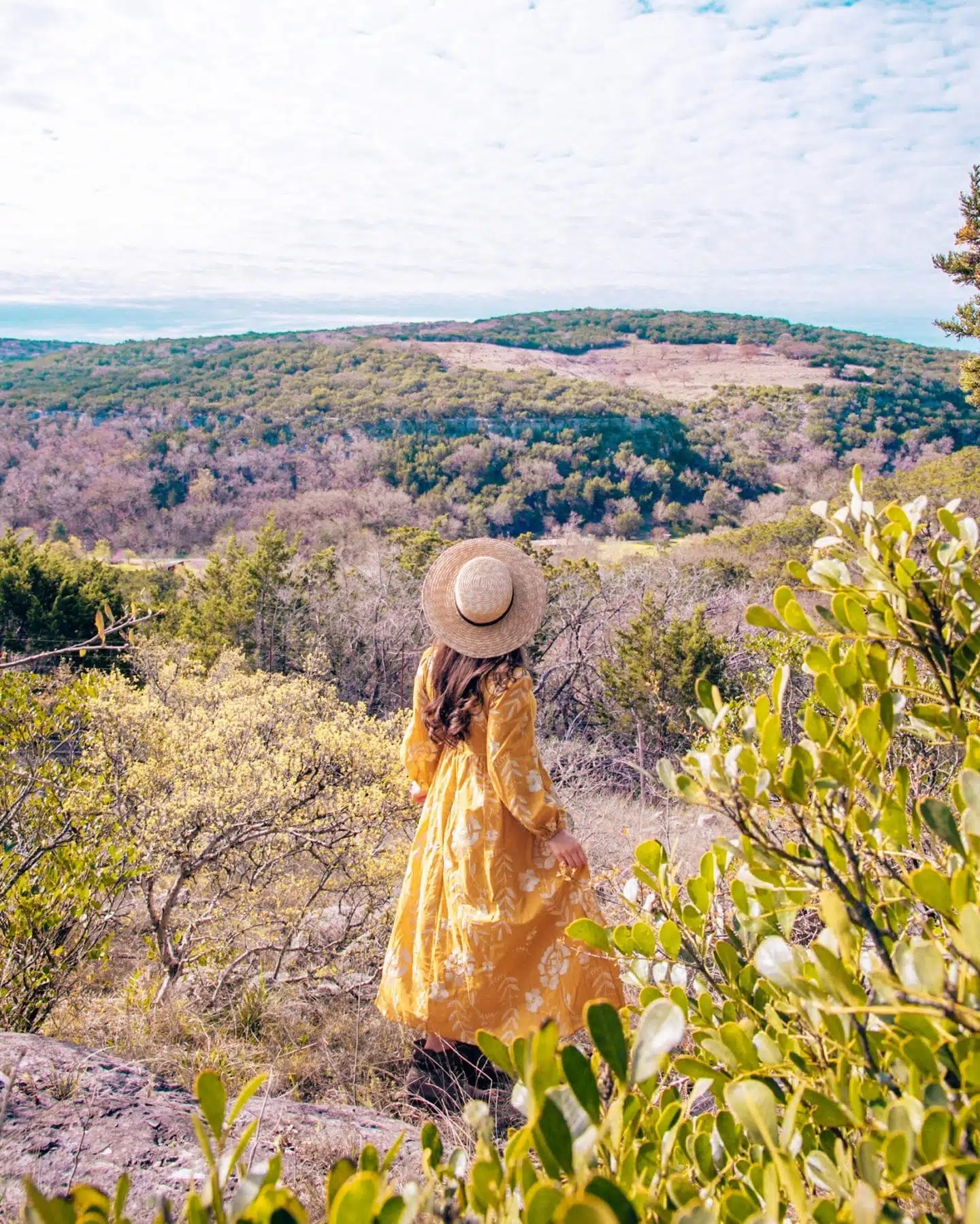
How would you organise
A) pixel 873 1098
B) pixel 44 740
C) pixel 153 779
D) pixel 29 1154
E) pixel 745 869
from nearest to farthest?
pixel 873 1098 < pixel 745 869 < pixel 29 1154 < pixel 44 740 < pixel 153 779

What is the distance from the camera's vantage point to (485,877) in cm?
219

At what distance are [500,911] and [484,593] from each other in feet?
2.96

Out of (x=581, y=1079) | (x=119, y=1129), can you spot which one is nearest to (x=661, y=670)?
(x=119, y=1129)

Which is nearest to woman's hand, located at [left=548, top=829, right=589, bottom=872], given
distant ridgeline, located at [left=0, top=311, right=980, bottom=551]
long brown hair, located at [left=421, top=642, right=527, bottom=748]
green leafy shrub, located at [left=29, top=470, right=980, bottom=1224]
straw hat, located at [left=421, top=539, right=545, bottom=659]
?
long brown hair, located at [left=421, top=642, right=527, bottom=748]

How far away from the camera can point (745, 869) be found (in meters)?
0.86

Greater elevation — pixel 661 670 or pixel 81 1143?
pixel 81 1143

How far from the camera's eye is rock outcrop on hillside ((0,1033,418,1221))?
1.36 metres

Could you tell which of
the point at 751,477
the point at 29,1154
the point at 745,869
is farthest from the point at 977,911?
the point at 751,477

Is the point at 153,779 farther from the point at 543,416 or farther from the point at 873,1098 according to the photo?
the point at 543,416

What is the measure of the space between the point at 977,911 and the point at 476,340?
5551 cm

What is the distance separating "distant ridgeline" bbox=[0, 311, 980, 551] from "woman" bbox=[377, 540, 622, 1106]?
20961 mm

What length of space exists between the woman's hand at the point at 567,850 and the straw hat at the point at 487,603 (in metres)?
0.55

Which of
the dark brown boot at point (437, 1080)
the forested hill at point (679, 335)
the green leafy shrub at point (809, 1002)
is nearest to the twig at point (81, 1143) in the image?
the dark brown boot at point (437, 1080)

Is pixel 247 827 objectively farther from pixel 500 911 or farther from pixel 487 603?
pixel 487 603
